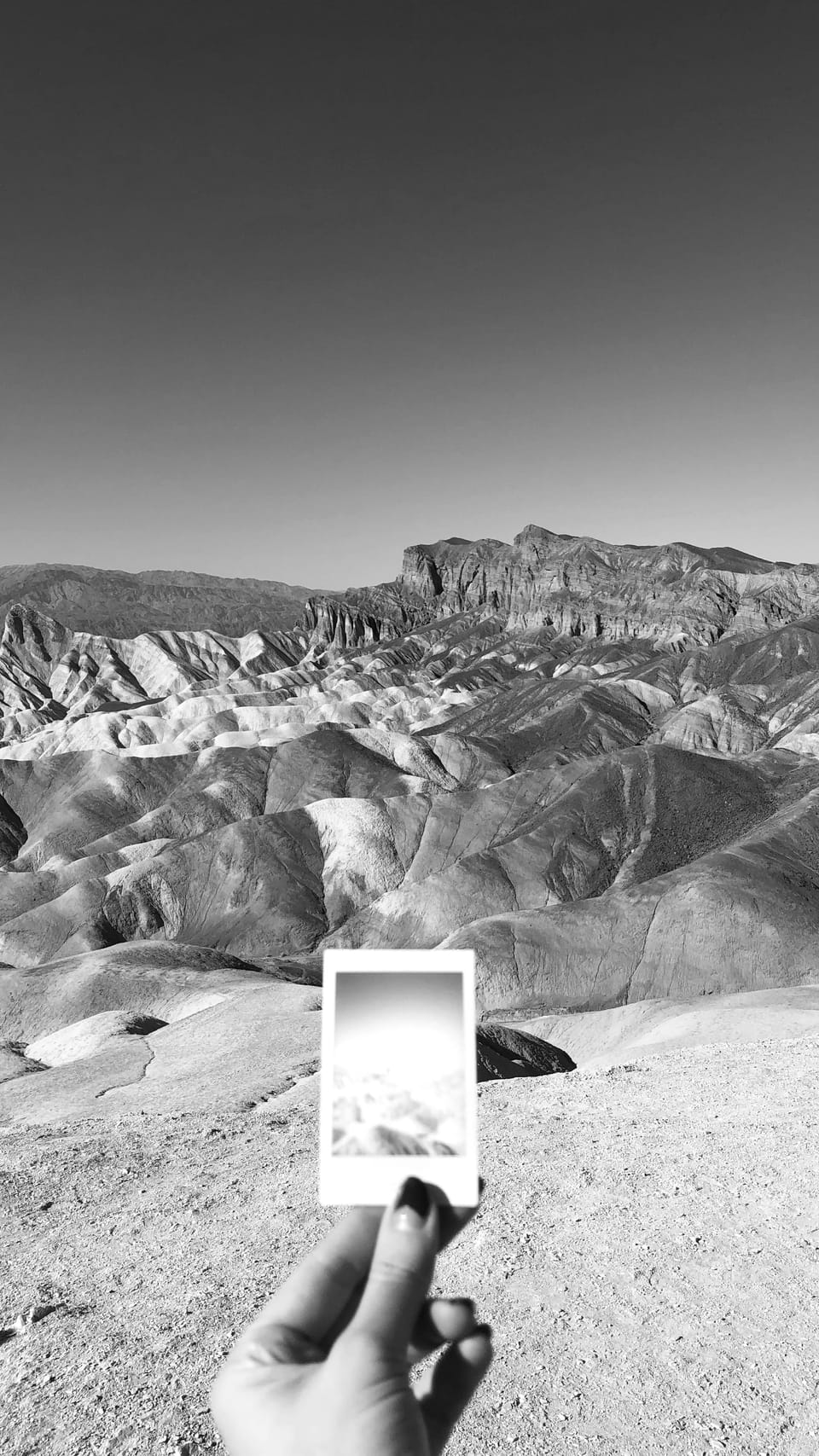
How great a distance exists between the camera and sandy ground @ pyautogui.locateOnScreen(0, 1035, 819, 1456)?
8312 mm

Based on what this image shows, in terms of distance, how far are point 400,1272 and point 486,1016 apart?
46.7 metres

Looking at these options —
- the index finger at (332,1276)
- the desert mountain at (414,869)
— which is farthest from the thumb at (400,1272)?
the desert mountain at (414,869)

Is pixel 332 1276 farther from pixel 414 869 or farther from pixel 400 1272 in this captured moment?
pixel 414 869

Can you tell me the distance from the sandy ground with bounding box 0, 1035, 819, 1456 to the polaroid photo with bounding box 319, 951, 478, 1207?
746cm

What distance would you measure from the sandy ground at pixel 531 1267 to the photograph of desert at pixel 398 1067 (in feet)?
24.7

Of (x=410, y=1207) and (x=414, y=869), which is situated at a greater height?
(x=410, y=1207)

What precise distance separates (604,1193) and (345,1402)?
37.7ft

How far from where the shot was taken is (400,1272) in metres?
2.52

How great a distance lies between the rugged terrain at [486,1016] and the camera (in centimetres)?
923

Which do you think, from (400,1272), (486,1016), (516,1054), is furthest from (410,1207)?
(486,1016)

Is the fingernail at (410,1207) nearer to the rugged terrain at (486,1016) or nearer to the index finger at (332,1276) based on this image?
the index finger at (332,1276)

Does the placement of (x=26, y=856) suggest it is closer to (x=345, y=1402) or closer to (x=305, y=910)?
(x=305, y=910)

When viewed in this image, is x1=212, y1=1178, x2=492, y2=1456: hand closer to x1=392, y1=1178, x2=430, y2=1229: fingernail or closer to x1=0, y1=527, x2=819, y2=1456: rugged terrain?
x1=392, y1=1178, x2=430, y2=1229: fingernail

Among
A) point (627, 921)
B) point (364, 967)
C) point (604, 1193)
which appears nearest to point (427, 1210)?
point (364, 967)
